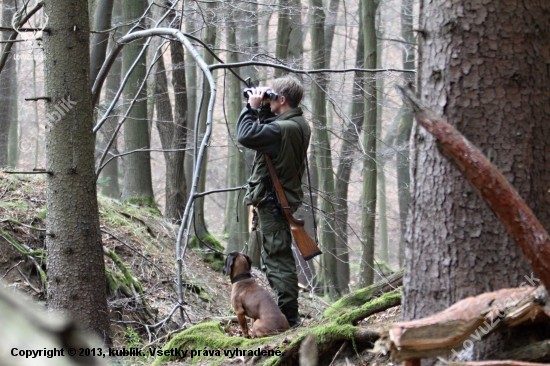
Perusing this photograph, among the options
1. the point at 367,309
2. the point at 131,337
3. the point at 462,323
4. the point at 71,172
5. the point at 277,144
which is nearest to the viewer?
the point at 462,323

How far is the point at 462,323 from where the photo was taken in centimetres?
246

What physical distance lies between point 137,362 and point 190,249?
5499 millimetres

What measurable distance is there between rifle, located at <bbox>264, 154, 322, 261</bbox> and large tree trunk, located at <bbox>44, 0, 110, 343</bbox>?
170cm

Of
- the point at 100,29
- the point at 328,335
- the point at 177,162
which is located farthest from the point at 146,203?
the point at 328,335

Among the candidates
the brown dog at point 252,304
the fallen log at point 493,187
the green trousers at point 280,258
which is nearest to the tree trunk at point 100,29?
the green trousers at point 280,258

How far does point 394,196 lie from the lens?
115ft

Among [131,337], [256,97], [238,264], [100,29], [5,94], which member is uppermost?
[5,94]

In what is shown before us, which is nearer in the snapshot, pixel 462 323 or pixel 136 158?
pixel 462 323

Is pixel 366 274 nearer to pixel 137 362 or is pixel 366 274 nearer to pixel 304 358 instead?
pixel 137 362

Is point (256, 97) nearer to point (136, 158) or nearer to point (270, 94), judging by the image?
point (270, 94)

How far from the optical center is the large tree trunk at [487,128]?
9.54 ft

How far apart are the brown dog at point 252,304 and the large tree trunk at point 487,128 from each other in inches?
103

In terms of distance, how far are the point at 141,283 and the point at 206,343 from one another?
10.3ft

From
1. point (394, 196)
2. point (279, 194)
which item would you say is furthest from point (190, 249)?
point (394, 196)
